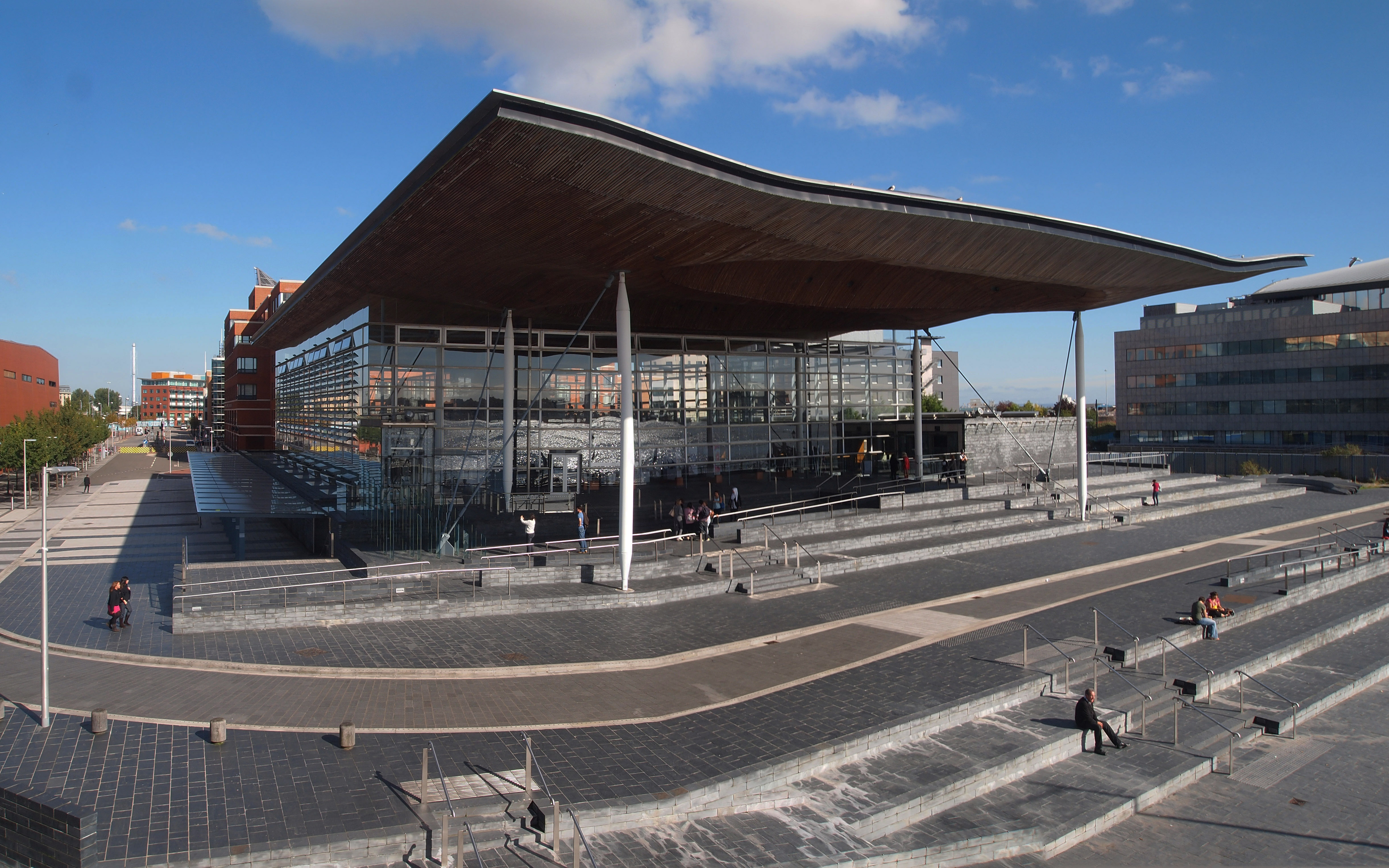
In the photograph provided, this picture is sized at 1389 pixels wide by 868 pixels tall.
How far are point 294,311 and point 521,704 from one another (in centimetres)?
2462

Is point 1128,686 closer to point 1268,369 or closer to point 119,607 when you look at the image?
point 119,607

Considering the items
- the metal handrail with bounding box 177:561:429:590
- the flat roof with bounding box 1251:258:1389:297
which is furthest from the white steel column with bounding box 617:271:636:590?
the flat roof with bounding box 1251:258:1389:297

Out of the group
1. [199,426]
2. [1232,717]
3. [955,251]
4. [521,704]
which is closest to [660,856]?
[521,704]

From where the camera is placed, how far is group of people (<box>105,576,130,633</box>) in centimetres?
1393

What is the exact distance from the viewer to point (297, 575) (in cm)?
1662

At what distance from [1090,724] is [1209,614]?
747 centimetres

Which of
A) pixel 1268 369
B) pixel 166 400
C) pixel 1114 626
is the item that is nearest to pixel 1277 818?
pixel 1114 626

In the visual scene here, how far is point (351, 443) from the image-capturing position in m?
29.8

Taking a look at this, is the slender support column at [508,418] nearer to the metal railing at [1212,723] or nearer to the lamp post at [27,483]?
the lamp post at [27,483]

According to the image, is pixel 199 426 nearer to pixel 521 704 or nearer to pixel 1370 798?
pixel 521 704

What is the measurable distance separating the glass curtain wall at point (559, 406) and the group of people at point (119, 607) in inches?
279

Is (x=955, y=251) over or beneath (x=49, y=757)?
over

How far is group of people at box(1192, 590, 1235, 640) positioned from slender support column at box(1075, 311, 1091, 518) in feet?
45.7

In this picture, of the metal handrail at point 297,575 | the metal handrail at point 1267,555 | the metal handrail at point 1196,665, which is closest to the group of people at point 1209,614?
the metal handrail at point 1196,665
